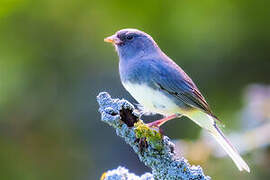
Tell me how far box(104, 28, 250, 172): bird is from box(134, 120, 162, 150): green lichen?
660 mm

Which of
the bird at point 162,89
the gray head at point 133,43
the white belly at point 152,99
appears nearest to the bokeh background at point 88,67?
the gray head at point 133,43

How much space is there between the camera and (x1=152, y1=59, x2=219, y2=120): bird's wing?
264 cm

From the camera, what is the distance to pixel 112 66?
4.07 meters

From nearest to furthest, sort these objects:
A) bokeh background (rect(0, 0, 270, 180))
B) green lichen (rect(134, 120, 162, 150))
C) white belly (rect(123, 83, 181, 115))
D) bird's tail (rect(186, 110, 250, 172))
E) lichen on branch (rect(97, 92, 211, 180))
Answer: lichen on branch (rect(97, 92, 211, 180)) < green lichen (rect(134, 120, 162, 150)) < white belly (rect(123, 83, 181, 115)) < bird's tail (rect(186, 110, 250, 172)) < bokeh background (rect(0, 0, 270, 180))

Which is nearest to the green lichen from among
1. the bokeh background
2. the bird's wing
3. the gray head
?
the bird's wing

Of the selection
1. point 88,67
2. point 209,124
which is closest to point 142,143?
point 209,124

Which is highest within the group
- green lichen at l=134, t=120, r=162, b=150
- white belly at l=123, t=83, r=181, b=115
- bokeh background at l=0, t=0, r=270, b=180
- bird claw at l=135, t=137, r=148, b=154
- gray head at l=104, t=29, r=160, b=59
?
bokeh background at l=0, t=0, r=270, b=180

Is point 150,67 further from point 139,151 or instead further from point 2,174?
point 2,174

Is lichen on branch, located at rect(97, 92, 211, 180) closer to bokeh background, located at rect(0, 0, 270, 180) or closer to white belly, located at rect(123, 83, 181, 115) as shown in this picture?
white belly, located at rect(123, 83, 181, 115)

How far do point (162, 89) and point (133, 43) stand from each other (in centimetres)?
40

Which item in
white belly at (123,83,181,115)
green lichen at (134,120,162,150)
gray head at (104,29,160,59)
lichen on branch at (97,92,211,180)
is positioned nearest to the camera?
lichen on branch at (97,92,211,180)

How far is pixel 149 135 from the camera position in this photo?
1.78 meters

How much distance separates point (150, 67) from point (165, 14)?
1.07 metres

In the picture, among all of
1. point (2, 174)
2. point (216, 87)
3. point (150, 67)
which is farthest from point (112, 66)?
point (150, 67)
